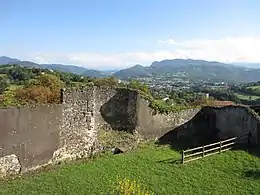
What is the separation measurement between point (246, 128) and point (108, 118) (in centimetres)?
864

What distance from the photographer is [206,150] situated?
2009cm

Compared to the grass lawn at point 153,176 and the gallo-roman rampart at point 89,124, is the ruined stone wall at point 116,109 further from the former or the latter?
the grass lawn at point 153,176

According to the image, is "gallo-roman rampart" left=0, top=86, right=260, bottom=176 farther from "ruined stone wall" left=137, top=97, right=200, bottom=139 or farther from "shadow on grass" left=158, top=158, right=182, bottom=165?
→ "shadow on grass" left=158, top=158, right=182, bottom=165

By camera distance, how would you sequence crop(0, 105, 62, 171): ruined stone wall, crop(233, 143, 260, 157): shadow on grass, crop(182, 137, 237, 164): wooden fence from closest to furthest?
crop(0, 105, 62, 171): ruined stone wall, crop(182, 137, 237, 164): wooden fence, crop(233, 143, 260, 157): shadow on grass

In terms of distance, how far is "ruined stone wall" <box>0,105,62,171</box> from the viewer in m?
15.9

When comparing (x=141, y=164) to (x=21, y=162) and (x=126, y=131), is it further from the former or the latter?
(x=21, y=162)

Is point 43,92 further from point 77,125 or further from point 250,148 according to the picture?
point 250,148

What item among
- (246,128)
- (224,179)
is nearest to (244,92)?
(246,128)

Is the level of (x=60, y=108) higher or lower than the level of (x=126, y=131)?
higher

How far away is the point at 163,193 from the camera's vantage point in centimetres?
1508

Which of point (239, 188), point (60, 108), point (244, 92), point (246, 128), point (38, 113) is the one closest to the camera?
point (239, 188)

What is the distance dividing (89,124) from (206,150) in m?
6.65

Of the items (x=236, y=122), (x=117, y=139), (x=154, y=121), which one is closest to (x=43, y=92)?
(x=154, y=121)

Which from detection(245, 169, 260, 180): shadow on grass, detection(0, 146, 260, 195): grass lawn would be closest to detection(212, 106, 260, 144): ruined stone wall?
detection(0, 146, 260, 195): grass lawn
